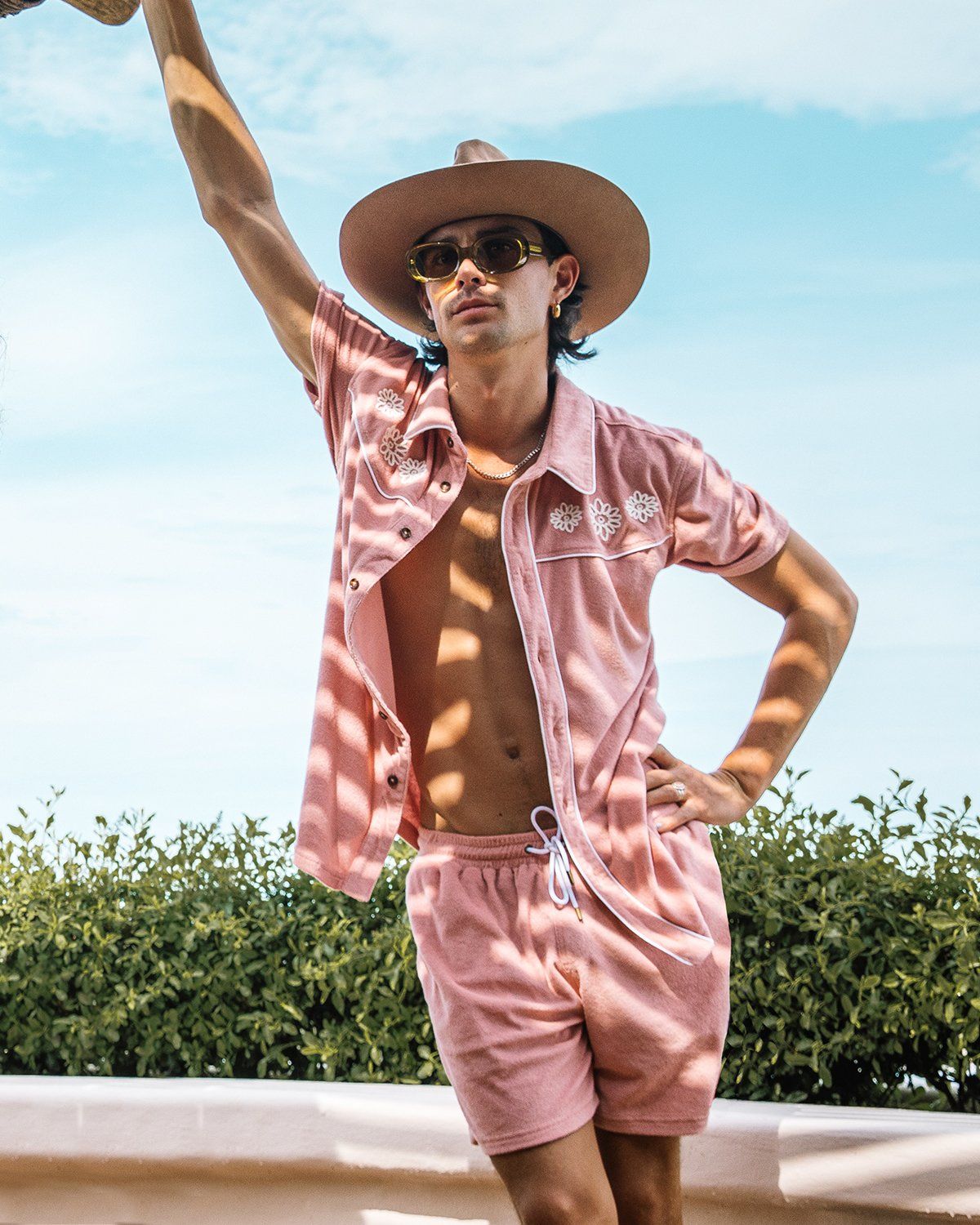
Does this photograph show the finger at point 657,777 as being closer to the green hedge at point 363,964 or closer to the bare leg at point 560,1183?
the bare leg at point 560,1183

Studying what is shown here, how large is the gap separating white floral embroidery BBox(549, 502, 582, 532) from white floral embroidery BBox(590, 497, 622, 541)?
28 millimetres

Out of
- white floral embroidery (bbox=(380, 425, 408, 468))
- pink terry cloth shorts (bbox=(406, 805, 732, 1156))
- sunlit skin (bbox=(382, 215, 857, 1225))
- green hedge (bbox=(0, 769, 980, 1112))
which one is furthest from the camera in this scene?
green hedge (bbox=(0, 769, 980, 1112))

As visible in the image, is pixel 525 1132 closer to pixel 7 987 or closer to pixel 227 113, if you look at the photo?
pixel 227 113

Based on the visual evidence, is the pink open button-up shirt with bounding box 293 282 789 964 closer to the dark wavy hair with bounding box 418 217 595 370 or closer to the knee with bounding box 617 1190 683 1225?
the dark wavy hair with bounding box 418 217 595 370

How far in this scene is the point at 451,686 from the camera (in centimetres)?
253

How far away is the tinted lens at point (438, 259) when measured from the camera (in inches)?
104

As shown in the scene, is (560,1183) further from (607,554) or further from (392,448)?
(392,448)

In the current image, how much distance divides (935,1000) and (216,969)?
211 cm

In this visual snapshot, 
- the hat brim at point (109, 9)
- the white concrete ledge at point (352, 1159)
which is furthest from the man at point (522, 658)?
the white concrete ledge at point (352, 1159)

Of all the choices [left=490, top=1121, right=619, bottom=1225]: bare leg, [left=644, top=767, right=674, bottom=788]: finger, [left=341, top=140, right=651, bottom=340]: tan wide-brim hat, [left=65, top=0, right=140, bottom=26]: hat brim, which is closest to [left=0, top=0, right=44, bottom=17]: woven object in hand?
[left=65, top=0, right=140, bottom=26]: hat brim

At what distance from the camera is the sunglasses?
263cm

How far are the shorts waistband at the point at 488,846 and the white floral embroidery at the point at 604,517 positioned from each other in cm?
58

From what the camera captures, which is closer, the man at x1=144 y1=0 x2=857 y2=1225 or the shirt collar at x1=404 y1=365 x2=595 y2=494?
the man at x1=144 y1=0 x2=857 y2=1225

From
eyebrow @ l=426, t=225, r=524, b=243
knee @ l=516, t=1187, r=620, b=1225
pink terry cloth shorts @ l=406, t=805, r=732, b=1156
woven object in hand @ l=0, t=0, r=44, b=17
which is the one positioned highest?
woven object in hand @ l=0, t=0, r=44, b=17
